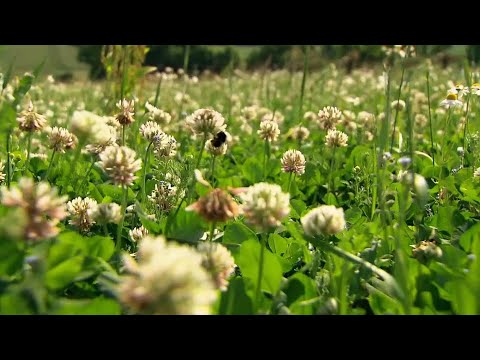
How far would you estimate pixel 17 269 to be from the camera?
3.36 ft

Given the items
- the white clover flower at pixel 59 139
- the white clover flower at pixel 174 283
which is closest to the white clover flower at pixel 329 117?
the white clover flower at pixel 59 139

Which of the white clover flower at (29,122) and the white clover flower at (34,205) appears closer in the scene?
the white clover flower at (34,205)

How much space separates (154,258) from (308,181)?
2.06 metres

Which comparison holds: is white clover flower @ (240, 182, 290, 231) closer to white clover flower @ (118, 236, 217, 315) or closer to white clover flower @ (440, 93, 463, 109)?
white clover flower @ (118, 236, 217, 315)

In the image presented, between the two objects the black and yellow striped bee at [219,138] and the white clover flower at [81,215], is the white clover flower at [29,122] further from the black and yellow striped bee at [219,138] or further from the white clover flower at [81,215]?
the black and yellow striped bee at [219,138]

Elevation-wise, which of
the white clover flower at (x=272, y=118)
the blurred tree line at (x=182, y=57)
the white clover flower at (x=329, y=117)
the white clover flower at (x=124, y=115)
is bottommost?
the white clover flower at (x=124, y=115)

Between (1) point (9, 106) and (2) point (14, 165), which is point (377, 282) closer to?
(1) point (9, 106)

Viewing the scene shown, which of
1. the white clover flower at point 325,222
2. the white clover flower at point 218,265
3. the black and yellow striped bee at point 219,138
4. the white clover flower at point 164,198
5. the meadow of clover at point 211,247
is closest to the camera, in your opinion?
the meadow of clover at point 211,247

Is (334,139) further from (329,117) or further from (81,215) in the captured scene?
(81,215)

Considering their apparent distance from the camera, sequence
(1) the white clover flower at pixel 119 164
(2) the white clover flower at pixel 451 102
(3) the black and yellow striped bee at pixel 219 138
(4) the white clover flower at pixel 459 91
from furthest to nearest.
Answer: (4) the white clover flower at pixel 459 91 → (2) the white clover flower at pixel 451 102 → (3) the black and yellow striped bee at pixel 219 138 → (1) the white clover flower at pixel 119 164
